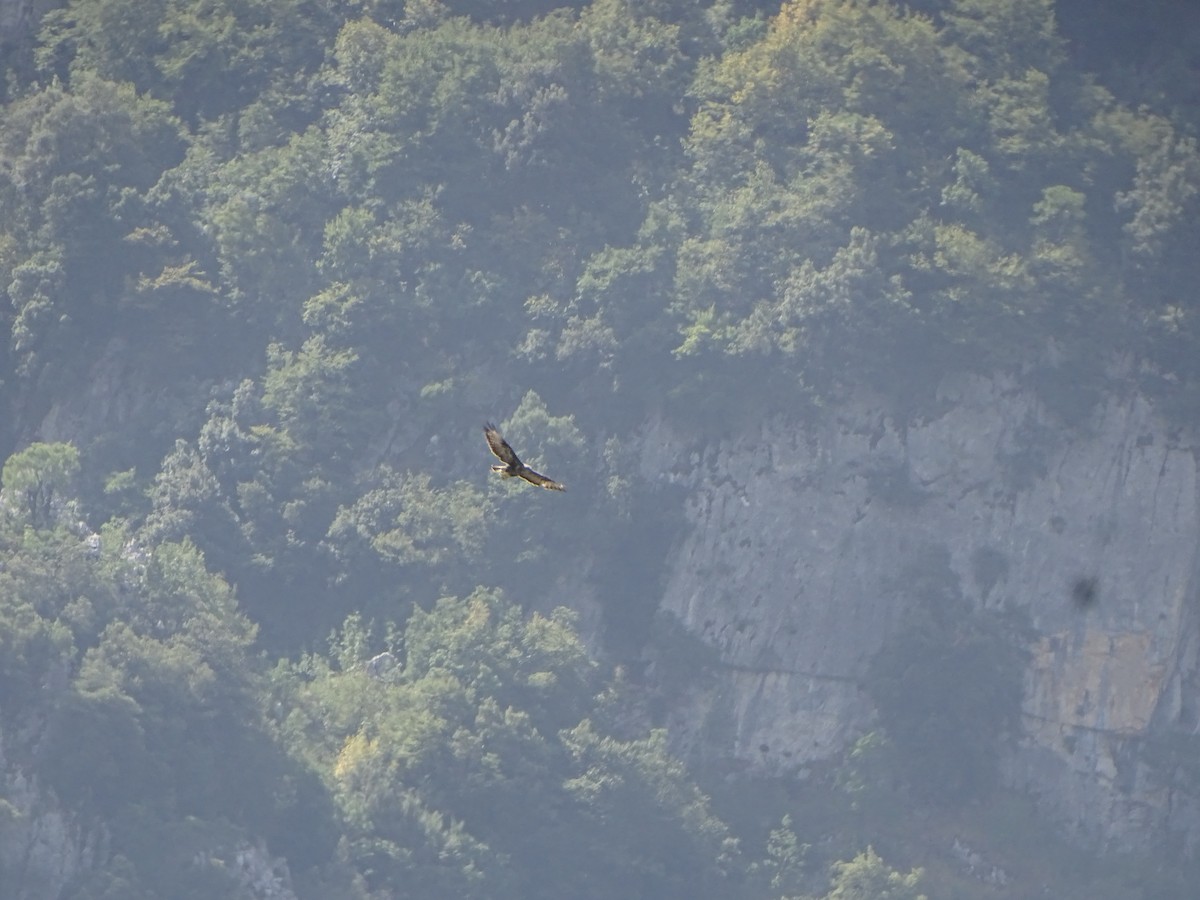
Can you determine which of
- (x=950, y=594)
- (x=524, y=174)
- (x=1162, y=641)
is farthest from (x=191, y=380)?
(x=1162, y=641)

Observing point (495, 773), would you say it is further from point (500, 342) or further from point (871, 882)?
point (500, 342)

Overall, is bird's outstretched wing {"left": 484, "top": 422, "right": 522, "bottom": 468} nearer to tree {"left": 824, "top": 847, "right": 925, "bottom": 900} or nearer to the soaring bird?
the soaring bird

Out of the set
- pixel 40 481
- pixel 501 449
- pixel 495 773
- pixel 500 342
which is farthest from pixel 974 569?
pixel 501 449

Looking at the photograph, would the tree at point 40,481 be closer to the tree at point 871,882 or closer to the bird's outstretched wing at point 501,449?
the tree at point 871,882

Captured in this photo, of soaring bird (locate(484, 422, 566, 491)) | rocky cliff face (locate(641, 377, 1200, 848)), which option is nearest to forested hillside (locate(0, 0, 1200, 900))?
rocky cliff face (locate(641, 377, 1200, 848))

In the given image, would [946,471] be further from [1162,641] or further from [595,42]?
[595,42]

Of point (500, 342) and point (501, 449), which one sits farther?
point (500, 342)
